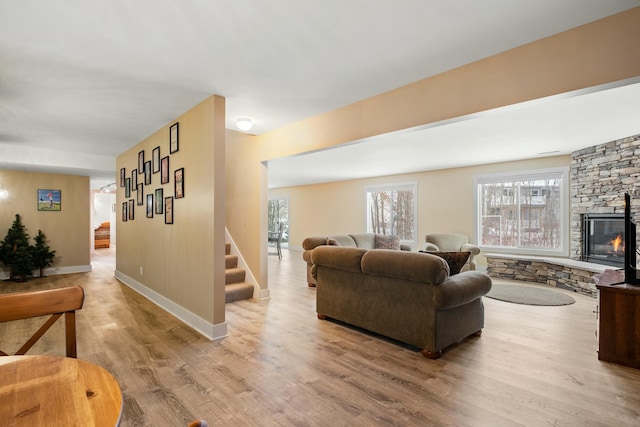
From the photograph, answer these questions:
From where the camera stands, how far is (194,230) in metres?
3.55

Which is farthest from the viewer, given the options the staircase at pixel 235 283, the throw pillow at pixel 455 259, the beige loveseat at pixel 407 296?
the staircase at pixel 235 283

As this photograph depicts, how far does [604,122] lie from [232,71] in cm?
453

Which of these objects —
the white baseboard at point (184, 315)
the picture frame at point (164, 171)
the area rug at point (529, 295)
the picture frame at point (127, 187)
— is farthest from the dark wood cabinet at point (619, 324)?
the picture frame at point (127, 187)

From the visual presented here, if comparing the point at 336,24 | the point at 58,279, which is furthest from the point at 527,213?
the point at 58,279

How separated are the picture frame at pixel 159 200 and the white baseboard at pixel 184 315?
1.13 metres

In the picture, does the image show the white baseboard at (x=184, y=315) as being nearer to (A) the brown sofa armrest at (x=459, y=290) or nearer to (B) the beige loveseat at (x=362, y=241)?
(A) the brown sofa armrest at (x=459, y=290)

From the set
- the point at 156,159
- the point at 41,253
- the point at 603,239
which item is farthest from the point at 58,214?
the point at 603,239

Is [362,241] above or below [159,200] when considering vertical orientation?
below

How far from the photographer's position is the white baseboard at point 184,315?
3.23 metres

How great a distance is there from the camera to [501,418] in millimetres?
1971

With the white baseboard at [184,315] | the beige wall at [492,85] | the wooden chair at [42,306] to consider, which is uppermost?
Result: the beige wall at [492,85]

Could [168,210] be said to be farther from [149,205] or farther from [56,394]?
[56,394]

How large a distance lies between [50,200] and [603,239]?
34.6ft

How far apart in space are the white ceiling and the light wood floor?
6.83 ft
